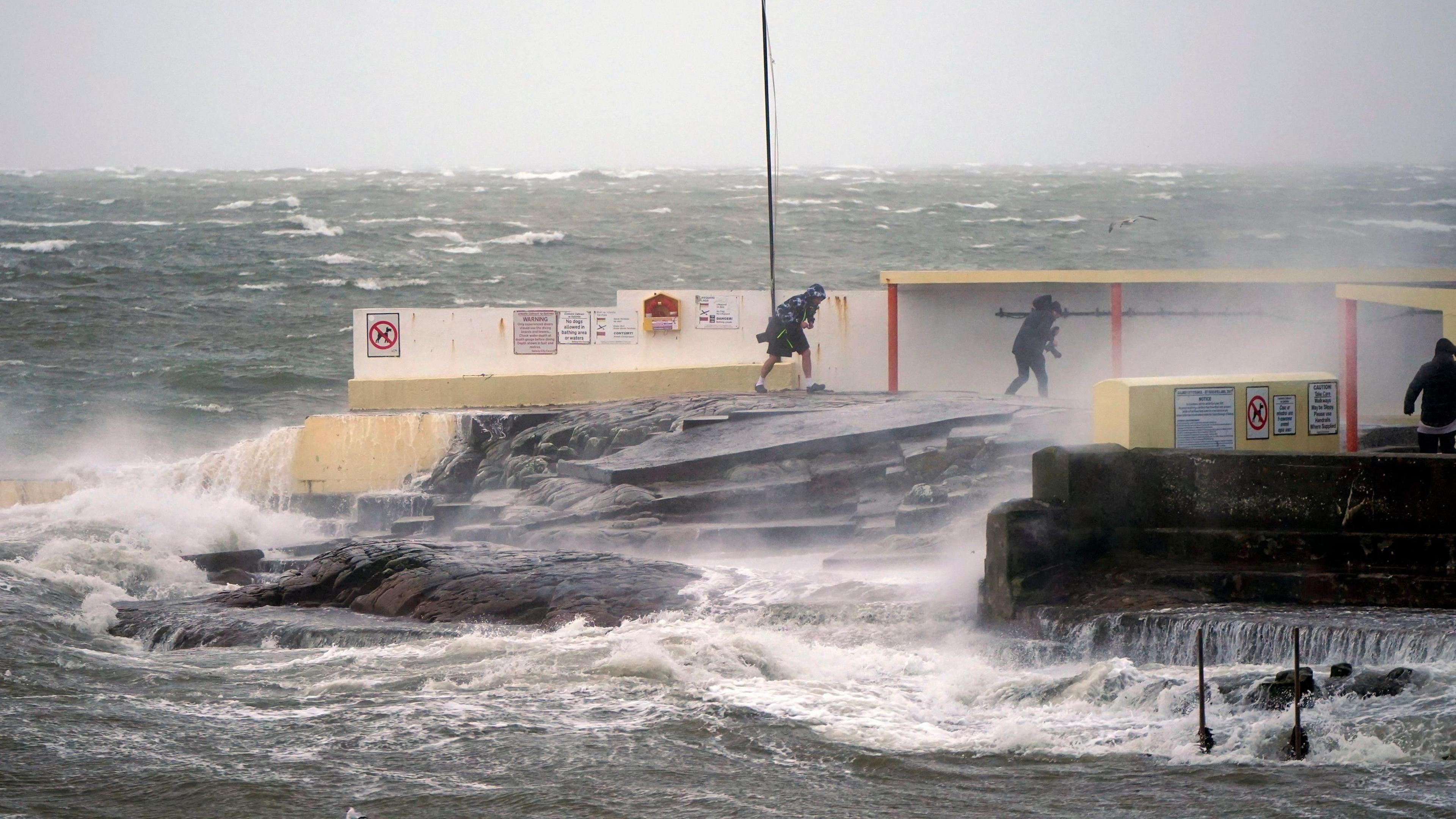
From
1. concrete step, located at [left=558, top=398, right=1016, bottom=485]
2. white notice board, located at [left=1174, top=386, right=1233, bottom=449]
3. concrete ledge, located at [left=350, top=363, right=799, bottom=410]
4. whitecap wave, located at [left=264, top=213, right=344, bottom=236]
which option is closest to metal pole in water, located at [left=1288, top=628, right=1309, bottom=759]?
white notice board, located at [left=1174, top=386, right=1233, bottom=449]

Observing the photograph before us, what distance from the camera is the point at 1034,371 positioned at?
19328 mm

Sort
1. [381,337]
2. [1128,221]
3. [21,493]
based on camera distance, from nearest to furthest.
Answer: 1. [21,493]
2. [381,337]
3. [1128,221]

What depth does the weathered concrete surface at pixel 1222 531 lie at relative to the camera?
35.8 ft

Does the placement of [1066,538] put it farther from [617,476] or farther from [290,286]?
[290,286]

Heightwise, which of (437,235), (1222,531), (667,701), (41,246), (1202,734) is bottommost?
(667,701)

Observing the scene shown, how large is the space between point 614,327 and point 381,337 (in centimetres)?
346

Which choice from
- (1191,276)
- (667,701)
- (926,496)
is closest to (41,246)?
(1191,276)

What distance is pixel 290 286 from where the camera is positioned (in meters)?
50.5

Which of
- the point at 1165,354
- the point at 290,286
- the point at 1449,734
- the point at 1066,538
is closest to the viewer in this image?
the point at 1449,734

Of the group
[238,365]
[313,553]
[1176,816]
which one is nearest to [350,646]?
[313,553]

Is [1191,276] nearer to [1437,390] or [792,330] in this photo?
[792,330]

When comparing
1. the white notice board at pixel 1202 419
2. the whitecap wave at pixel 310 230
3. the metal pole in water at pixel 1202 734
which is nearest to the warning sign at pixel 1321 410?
the white notice board at pixel 1202 419

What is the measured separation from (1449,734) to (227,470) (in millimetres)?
16063

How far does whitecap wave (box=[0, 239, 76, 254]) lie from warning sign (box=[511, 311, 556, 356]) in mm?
41412
